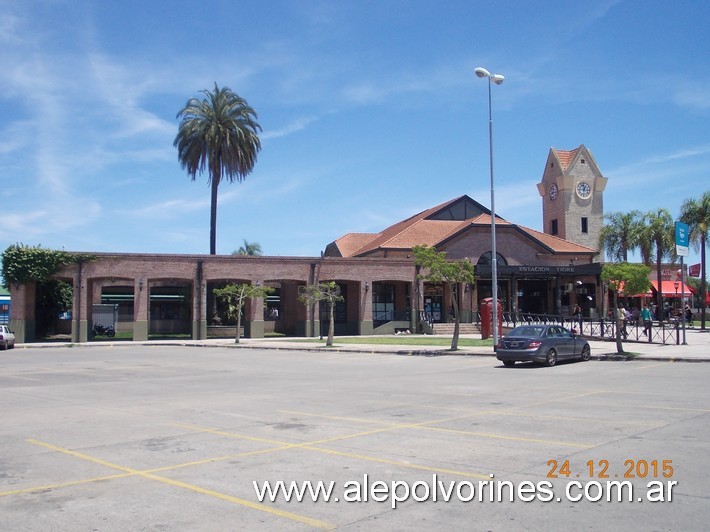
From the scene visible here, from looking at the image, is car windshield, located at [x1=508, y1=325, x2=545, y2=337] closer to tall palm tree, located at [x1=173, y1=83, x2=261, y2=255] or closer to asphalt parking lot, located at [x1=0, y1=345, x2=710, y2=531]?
asphalt parking lot, located at [x1=0, y1=345, x2=710, y2=531]

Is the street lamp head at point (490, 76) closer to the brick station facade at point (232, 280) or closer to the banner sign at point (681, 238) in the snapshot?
the banner sign at point (681, 238)

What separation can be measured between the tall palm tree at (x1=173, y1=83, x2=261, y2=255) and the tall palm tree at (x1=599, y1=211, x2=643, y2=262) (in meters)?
31.8

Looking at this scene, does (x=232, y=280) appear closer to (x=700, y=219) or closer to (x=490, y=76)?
(x=490, y=76)

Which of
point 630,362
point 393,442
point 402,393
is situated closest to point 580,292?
point 630,362

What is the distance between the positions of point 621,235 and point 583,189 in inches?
547

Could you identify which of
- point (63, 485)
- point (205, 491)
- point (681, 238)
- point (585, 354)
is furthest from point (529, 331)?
point (63, 485)

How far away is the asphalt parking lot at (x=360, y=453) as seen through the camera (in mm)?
6180

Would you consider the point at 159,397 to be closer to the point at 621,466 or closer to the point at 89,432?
the point at 89,432

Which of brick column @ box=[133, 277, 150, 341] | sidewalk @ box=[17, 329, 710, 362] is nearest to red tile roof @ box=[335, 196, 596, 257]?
brick column @ box=[133, 277, 150, 341]

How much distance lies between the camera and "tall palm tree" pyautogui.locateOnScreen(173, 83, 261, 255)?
174ft

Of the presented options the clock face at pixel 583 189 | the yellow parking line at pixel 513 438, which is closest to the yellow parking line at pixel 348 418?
the yellow parking line at pixel 513 438

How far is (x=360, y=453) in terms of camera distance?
8.80 m

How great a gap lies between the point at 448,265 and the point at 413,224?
33.2 meters

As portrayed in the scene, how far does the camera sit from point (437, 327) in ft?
170
